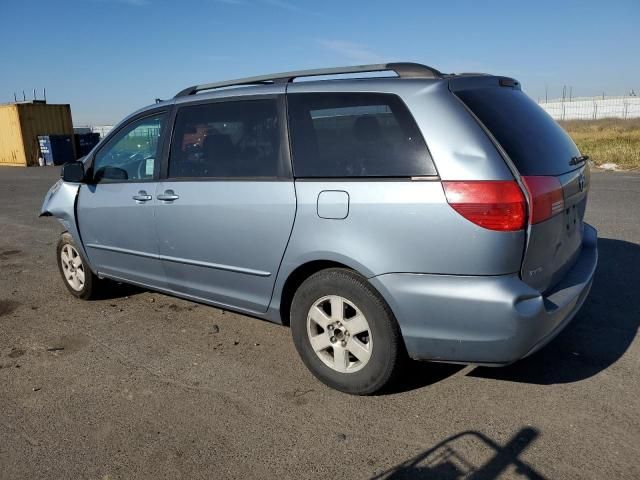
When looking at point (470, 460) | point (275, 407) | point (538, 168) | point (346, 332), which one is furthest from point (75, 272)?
point (538, 168)

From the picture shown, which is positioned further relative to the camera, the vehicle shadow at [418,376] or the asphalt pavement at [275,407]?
the vehicle shadow at [418,376]

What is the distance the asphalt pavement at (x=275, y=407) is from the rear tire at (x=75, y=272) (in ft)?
1.46

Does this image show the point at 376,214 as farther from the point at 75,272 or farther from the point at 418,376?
the point at 75,272

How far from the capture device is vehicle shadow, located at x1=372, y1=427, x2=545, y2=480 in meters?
2.43

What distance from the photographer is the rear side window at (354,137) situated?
2.86m

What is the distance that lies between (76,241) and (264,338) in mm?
2130

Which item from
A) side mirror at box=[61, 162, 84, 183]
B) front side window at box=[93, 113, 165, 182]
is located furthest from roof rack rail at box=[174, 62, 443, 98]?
side mirror at box=[61, 162, 84, 183]

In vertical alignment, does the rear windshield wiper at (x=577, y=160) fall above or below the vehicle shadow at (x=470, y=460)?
above

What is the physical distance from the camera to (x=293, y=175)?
3.26m

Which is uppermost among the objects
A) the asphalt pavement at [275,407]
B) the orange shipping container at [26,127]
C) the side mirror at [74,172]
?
the orange shipping container at [26,127]

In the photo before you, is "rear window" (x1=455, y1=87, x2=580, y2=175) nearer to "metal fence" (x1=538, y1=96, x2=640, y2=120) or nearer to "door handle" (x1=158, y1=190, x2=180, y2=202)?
"door handle" (x1=158, y1=190, x2=180, y2=202)

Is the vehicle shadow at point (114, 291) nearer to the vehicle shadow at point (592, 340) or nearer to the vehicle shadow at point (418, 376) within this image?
the vehicle shadow at point (418, 376)

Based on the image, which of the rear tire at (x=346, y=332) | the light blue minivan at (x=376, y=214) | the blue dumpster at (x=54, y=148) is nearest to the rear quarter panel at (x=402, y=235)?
the light blue minivan at (x=376, y=214)

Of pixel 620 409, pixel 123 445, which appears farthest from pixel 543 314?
pixel 123 445
